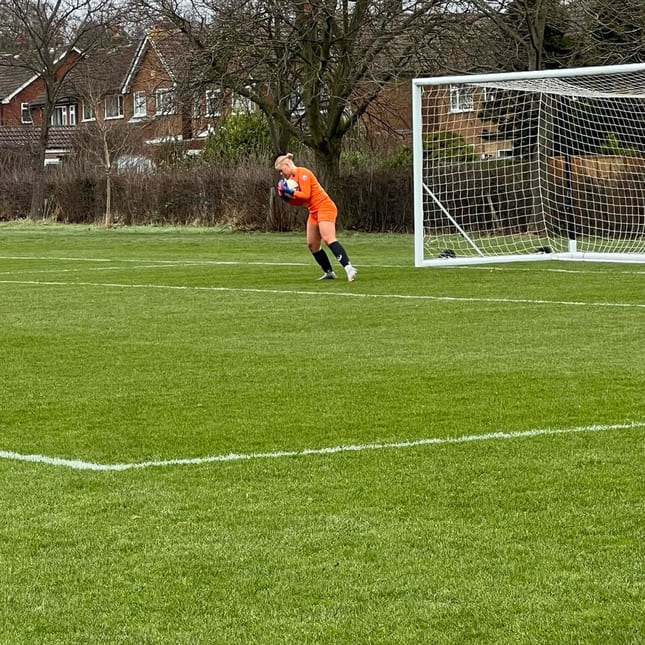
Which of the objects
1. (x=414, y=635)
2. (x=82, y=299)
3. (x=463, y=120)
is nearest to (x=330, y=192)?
(x=463, y=120)

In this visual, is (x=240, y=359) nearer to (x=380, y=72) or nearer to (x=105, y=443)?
(x=105, y=443)

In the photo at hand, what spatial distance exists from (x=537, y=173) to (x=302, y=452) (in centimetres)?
2219

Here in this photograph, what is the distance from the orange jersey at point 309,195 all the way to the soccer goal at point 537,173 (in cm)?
665

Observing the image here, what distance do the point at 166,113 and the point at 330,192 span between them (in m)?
4.90

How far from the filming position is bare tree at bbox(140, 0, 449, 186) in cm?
3509

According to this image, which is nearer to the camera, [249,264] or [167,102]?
Answer: [249,264]

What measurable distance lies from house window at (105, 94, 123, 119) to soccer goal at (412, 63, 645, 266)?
160 feet

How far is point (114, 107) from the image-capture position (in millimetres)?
81250

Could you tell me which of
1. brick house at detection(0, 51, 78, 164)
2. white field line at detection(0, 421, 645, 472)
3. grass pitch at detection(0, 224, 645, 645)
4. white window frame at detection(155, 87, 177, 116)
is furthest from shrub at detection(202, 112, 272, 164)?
white field line at detection(0, 421, 645, 472)

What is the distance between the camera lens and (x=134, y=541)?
5371mm

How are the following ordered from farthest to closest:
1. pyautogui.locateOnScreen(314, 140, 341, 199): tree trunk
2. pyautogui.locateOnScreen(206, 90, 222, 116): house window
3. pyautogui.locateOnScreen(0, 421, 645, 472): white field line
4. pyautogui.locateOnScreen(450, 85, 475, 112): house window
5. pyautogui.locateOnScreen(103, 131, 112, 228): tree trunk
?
pyautogui.locateOnScreen(103, 131, 112, 228): tree trunk < pyautogui.locateOnScreen(314, 140, 341, 199): tree trunk < pyautogui.locateOnScreen(206, 90, 222, 116): house window < pyautogui.locateOnScreen(450, 85, 475, 112): house window < pyautogui.locateOnScreen(0, 421, 645, 472): white field line

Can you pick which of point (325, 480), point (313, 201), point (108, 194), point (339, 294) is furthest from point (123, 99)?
point (325, 480)

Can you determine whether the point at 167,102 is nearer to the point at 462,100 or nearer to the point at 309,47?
the point at 309,47

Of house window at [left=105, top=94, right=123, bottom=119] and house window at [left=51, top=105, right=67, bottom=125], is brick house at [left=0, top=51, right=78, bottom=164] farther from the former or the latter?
house window at [left=105, top=94, right=123, bottom=119]
